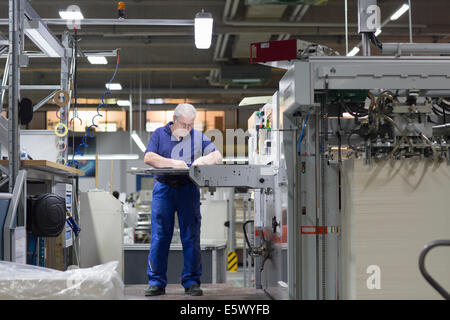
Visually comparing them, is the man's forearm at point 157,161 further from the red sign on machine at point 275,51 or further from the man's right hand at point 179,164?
the red sign on machine at point 275,51

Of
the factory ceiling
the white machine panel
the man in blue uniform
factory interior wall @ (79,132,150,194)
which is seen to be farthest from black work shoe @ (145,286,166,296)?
factory interior wall @ (79,132,150,194)

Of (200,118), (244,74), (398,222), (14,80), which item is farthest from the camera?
(200,118)

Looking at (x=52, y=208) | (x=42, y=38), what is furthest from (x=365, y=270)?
(x=42, y=38)

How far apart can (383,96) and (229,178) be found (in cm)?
100

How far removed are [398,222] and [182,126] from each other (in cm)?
173

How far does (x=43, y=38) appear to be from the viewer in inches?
179

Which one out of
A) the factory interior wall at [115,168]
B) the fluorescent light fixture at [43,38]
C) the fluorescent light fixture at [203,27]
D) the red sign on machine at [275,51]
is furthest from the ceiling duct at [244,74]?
the red sign on machine at [275,51]

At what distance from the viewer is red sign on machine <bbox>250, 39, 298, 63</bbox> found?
2854 mm

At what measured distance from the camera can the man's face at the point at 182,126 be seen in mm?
3799

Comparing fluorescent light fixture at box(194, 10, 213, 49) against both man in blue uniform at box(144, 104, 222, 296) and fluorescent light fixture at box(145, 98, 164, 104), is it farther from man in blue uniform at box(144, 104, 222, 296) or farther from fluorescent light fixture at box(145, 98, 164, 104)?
fluorescent light fixture at box(145, 98, 164, 104)

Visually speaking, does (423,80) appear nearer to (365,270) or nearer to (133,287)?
(365,270)

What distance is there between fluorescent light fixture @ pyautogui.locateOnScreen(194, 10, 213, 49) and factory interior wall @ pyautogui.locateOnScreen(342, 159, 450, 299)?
260cm

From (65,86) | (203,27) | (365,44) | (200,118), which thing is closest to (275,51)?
(365,44)

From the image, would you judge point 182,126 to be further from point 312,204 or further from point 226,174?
point 312,204
